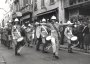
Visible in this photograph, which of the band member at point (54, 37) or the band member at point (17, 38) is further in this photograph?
the band member at point (17, 38)

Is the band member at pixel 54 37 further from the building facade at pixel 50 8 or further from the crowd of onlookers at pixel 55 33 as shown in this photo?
the building facade at pixel 50 8

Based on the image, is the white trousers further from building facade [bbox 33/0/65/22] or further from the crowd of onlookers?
building facade [bbox 33/0/65/22]

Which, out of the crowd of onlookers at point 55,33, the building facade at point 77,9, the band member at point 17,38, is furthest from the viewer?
the building facade at point 77,9

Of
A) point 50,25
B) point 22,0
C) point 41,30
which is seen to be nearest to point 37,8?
point 22,0

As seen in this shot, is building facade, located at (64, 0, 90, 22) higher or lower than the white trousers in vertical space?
higher

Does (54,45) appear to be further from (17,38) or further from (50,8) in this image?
(50,8)

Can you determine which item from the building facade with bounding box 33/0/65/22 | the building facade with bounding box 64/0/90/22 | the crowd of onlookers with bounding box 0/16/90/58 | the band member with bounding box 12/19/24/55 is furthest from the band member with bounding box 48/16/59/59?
the building facade with bounding box 33/0/65/22

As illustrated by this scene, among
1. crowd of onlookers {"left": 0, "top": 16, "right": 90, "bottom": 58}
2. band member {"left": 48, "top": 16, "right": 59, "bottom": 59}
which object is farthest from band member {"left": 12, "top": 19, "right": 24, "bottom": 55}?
band member {"left": 48, "top": 16, "right": 59, "bottom": 59}

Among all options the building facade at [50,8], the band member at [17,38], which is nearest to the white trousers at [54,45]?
the band member at [17,38]

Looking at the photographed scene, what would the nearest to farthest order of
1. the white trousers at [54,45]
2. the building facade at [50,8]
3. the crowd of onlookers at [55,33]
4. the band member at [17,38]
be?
the white trousers at [54,45]
the crowd of onlookers at [55,33]
the band member at [17,38]
the building facade at [50,8]

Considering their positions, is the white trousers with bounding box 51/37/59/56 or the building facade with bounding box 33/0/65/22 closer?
the white trousers with bounding box 51/37/59/56

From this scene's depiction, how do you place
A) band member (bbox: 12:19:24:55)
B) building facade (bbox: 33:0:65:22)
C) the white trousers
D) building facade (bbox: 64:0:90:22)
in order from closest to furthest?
1. the white trousers
2. band member (bbox: 12:19:24:55)
3. building facade (bbox: 64:0:90:22)
4. building facade (bbox: 33:0:65:22)

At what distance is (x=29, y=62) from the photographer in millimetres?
10094

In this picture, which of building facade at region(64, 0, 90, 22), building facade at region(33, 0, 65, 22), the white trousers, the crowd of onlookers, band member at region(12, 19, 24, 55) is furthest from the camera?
building facade at region(33, 0, 65, 22)
